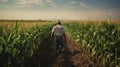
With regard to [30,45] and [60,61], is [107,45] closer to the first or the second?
[60,61]

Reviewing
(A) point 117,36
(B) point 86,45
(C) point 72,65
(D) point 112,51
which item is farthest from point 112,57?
(B) point 86,45

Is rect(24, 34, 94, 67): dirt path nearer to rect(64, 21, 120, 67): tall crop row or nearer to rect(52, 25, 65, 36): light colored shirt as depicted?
rect(64, 21, 120, 67): tall crop row

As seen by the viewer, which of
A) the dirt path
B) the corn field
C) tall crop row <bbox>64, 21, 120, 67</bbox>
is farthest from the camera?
the dirt path

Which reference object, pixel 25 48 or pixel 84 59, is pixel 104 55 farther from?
pixel 25 48

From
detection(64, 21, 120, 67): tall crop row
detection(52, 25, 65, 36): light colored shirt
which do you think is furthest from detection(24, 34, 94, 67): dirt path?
detection(52, 25, 65, 36): light colored shirt

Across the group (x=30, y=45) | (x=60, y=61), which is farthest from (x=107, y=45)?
(x=30, y=45)

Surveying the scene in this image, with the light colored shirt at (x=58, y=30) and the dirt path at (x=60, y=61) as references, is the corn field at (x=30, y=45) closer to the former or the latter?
the dirt path at (x=60, y=61)

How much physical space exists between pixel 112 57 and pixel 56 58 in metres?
1.78

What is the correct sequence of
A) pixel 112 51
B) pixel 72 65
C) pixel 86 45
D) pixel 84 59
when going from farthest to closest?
pixel 86 45, pixel 84 59, pixel 72 65, pixel 112 51

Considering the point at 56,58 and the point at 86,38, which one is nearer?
the point at 56,58

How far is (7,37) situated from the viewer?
4.64 m

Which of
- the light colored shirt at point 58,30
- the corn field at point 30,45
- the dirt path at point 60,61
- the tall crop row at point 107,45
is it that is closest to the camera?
the corn field at point 30,45

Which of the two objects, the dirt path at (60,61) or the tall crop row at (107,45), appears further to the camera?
the dirt path at (60,61)

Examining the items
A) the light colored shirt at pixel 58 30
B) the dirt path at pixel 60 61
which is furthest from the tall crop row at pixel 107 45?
the light colored shirt at pixel 58 30
